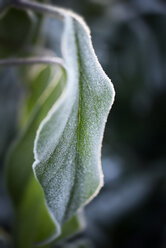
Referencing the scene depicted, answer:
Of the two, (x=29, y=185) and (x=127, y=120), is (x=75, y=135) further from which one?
(x=127, y=120)

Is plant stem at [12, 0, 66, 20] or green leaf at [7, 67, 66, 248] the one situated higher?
plant stem at [12, 0, 66, 20]

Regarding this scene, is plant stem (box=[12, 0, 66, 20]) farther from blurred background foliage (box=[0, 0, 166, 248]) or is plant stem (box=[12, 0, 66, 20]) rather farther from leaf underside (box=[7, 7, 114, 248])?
A: blurred background foliage (box=[0, 0, 166, 248])

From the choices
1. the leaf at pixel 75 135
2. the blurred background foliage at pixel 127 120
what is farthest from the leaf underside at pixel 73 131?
the blurred background foliage at pixel 127 120

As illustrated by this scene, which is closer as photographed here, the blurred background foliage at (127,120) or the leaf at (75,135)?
the leaf at (75,135)

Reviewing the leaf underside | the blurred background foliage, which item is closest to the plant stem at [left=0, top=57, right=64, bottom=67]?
the leaf underside

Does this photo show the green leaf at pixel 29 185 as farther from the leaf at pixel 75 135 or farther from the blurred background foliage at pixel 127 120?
the blurred background foliage at pixel 127 120

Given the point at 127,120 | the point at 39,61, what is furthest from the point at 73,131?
the point at 127,120

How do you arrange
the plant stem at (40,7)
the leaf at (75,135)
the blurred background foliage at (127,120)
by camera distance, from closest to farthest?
1. the leaf at (75,135)
2. the plant stem at (40,7)
3. the blurred background foliage at (127,120)
